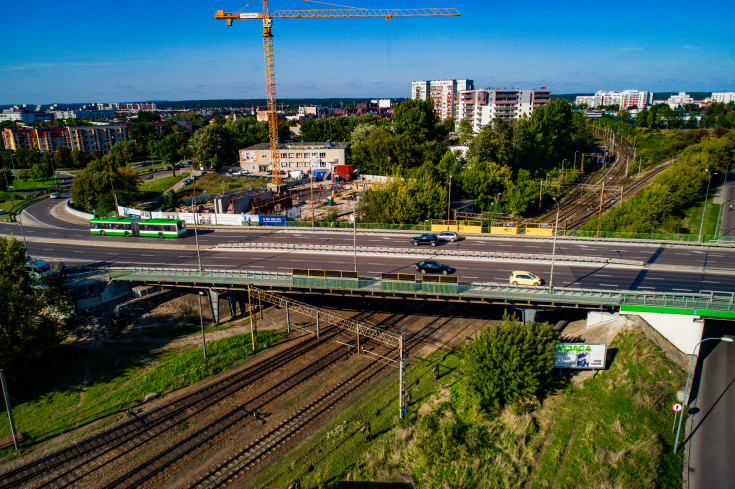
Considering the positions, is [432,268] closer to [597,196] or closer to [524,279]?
[524,279]

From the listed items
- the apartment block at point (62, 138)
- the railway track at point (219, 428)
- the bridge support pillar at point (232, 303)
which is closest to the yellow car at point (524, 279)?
the railway track at point (219, 428)

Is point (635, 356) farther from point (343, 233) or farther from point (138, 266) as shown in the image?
point (138, 266)

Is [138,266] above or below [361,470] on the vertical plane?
above

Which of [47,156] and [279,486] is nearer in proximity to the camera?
[279,486]

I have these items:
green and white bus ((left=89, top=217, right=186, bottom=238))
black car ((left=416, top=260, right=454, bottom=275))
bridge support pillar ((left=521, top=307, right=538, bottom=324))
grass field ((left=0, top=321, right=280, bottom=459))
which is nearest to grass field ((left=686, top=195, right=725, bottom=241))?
bridge support pillar ((left=521, top=307, right=538, bottom=324))

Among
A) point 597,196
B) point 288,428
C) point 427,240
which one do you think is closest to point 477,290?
point 427,240

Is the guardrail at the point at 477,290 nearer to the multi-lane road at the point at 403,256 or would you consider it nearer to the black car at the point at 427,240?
the multi-lane road at the point at 403,256

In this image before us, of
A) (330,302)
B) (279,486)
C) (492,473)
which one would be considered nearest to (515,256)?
(330,302)
